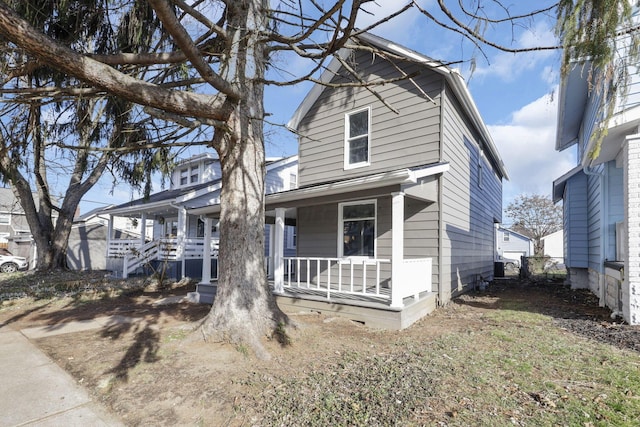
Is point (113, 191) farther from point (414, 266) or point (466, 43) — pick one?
point (466, 43)

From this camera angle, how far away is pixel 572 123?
11617mm

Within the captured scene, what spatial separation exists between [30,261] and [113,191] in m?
15.4

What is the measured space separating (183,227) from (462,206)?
10.1m

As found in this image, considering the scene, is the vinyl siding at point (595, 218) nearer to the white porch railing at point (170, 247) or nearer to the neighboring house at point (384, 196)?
the neighboring house at point (384, 196)

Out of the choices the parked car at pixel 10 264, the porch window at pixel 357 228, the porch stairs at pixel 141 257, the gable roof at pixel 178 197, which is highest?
the gable roof at pixel 178 197

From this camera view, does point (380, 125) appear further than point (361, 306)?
Yes

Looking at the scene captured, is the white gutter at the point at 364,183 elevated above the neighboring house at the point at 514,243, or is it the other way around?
the white gutter at the point at 364,183

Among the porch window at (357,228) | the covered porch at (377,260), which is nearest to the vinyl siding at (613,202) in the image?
the covered porch at (377,260)

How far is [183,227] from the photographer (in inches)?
537

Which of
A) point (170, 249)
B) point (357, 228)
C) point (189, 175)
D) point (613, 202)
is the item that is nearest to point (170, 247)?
point (170, 249)

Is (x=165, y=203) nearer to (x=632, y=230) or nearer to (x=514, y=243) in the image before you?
(x=632, y=230)

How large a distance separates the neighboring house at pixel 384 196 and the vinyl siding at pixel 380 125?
3cm

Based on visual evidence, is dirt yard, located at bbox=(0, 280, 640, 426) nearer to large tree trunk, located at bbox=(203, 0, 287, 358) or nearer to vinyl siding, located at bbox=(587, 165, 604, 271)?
large tree trunk, located at bbox=(203, 0, 287, 358)

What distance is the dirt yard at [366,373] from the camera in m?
3.00
